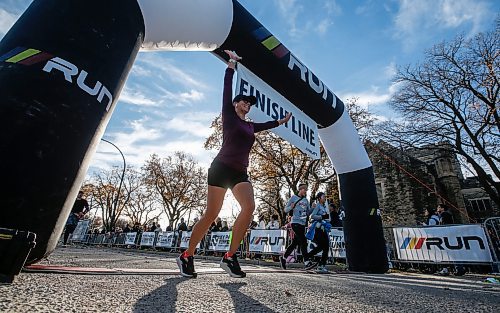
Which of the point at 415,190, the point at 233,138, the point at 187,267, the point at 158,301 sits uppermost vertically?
the point at 415,190

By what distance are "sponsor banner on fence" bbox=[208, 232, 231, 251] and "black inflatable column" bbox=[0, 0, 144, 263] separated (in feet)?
33.8

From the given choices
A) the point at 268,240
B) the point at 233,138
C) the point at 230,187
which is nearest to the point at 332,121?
the point at 233,138

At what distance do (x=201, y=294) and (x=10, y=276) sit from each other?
1.00 m

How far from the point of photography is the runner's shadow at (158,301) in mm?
1314

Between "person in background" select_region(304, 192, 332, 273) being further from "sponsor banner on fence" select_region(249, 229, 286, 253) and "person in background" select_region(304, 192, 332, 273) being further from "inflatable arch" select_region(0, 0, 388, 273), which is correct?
"inflatable arch" select_region(0, 0, 388, 273)

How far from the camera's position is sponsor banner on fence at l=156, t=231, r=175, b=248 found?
595 inches

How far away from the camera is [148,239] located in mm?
16906

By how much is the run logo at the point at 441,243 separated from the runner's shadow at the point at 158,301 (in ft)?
25.4

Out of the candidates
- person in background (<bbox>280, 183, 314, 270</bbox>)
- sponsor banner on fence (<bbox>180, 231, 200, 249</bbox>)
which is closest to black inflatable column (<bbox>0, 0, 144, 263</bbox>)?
person in background (<bbox>280, 183, 314, 270</bbox>)

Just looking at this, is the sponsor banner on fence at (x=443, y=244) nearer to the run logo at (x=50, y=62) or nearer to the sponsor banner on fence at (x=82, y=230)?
the run logo at (x=50, y=62)

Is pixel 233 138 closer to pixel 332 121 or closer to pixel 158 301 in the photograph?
pixel 158 301

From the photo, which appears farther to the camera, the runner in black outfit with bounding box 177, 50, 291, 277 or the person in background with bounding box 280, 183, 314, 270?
the person in background with bounding box 280, 183, 314, 270

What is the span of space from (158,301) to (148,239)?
16.9 meters

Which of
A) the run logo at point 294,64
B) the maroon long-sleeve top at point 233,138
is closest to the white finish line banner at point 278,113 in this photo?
the run logo at point 294,64
